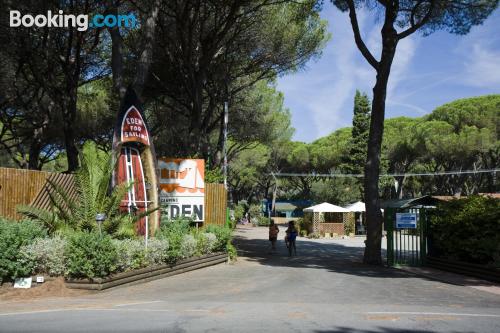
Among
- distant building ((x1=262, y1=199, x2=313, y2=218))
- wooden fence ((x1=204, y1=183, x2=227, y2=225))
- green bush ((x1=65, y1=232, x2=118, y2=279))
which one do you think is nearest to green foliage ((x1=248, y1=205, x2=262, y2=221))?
distant building ((x1=262, y1=199, x2=313, y2=218))

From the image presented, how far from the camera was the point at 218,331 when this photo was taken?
6191 mm

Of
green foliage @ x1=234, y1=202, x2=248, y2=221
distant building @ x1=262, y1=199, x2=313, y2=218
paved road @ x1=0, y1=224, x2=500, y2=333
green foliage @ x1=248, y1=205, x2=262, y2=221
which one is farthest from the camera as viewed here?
distant building @ x1=262, y1=199, x2=313, y2=218

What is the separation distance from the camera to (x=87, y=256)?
396 inches

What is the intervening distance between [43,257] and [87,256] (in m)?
0.91

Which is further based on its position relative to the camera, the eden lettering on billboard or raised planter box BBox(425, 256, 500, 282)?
the eden lettering on billboard

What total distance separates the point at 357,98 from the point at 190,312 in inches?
1843

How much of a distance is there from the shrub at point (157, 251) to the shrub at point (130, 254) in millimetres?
285

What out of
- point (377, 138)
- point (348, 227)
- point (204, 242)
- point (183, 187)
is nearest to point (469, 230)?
point (377, 138)

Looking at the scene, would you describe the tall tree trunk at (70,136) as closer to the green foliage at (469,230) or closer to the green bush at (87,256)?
the green bush at (87,256)

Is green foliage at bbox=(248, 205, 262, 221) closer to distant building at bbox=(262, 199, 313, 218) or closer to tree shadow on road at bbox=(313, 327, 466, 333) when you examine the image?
distant building at bbox=(262, 199, 313, 218)

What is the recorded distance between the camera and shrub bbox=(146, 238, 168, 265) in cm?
1226

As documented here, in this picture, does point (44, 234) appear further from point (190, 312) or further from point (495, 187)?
point (495, 187)

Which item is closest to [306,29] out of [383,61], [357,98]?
[383,61]

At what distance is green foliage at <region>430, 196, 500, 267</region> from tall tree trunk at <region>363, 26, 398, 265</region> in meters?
1.87
